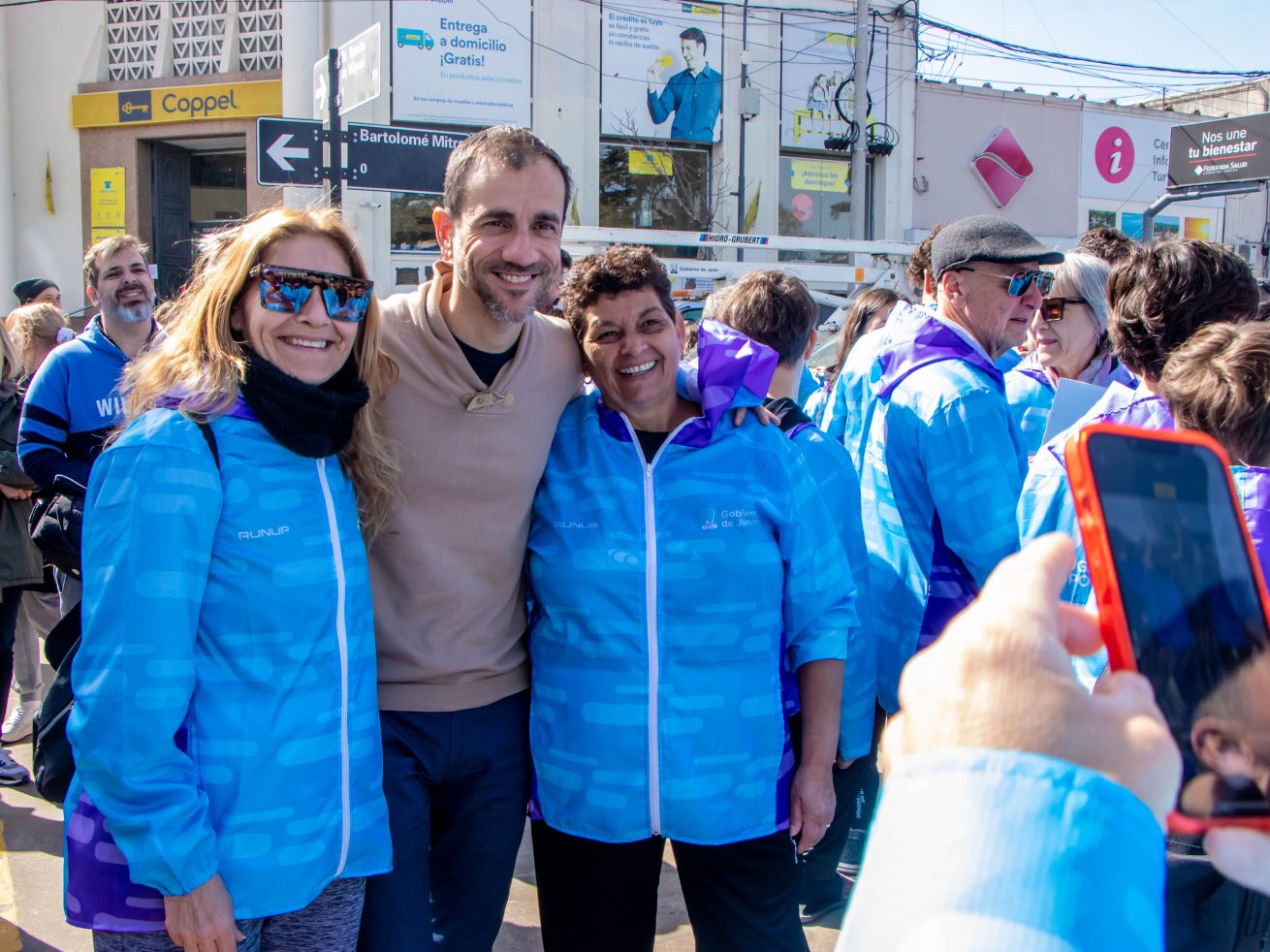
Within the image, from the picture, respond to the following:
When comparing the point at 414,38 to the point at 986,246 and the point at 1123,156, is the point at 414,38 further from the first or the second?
the point at 1123,156

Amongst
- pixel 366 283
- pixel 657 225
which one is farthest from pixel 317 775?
pixel 657 225

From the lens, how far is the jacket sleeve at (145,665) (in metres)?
1.71

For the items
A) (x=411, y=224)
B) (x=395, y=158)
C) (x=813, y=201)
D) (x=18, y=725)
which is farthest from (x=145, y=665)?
(x=813, y=201)

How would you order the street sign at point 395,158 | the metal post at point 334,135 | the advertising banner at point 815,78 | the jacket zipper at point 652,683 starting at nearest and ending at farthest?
the jacket zipper at point 652,683
the metal post at point 334,135
the street sign at point 395,158
the advertising banner at point 815,78

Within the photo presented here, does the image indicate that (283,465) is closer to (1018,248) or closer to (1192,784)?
(1192,784)

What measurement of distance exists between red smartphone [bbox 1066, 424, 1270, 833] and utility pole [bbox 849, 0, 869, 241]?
17.9m

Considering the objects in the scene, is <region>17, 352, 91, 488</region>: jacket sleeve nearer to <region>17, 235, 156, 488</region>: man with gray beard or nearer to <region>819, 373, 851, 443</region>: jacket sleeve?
<region>17, 235, 156, 488</region>: man with gray beard

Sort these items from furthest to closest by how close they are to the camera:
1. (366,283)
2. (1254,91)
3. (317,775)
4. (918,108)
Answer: (1254,91) → (918,108) → (366,283) → (317,775)

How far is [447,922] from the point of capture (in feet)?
7.83

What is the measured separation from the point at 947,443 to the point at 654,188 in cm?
1642

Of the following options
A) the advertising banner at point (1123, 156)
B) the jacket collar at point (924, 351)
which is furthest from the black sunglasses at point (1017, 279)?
the advertising banner at point (1123, 156)

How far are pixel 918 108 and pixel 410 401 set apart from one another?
20.6 m

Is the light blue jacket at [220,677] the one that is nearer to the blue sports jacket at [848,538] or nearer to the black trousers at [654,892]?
the black trousers at [654,892]

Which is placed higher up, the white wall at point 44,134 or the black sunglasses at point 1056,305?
the white wall at point 44,134
